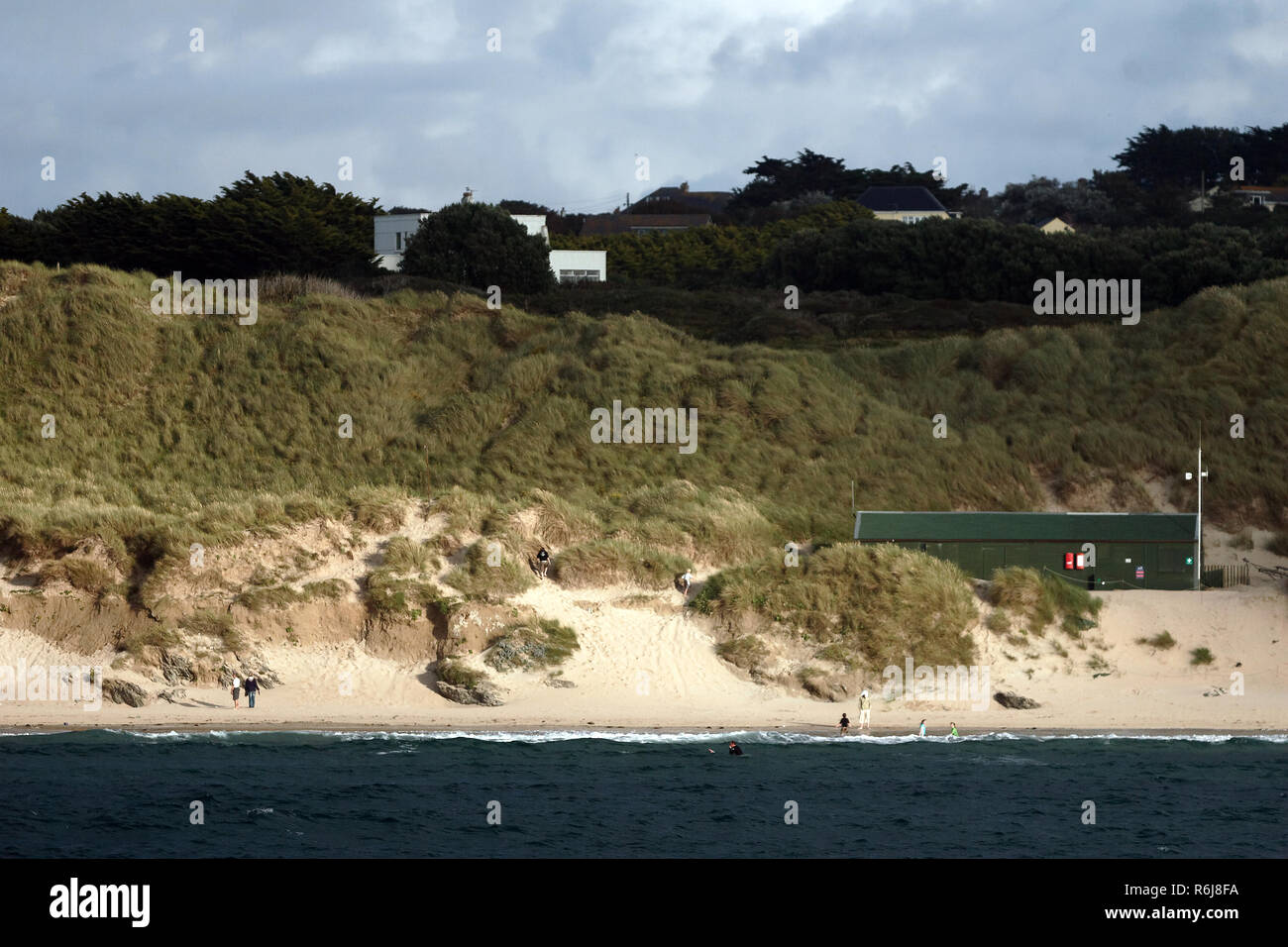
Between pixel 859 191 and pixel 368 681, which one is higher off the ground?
pixel 859 191

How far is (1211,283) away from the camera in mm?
81000

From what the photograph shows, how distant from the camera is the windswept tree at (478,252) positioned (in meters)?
83.8

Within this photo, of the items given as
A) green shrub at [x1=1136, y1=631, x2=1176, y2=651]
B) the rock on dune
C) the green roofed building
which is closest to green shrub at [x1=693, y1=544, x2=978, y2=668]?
the green roofed building

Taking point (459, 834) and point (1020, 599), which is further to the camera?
point (1020, 599)

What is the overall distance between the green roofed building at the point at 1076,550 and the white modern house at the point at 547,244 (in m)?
43.1

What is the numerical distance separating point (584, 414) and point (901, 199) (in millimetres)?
77973

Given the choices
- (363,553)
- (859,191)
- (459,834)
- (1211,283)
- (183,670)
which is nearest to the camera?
A: (459,834)

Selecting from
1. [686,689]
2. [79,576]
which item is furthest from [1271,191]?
[79,576]

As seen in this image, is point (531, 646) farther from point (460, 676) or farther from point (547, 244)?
point (547, 244)

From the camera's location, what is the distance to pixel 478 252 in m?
84.0

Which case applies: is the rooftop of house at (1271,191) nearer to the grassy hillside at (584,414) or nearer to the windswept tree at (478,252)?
the grassy hillside at (584,414)
